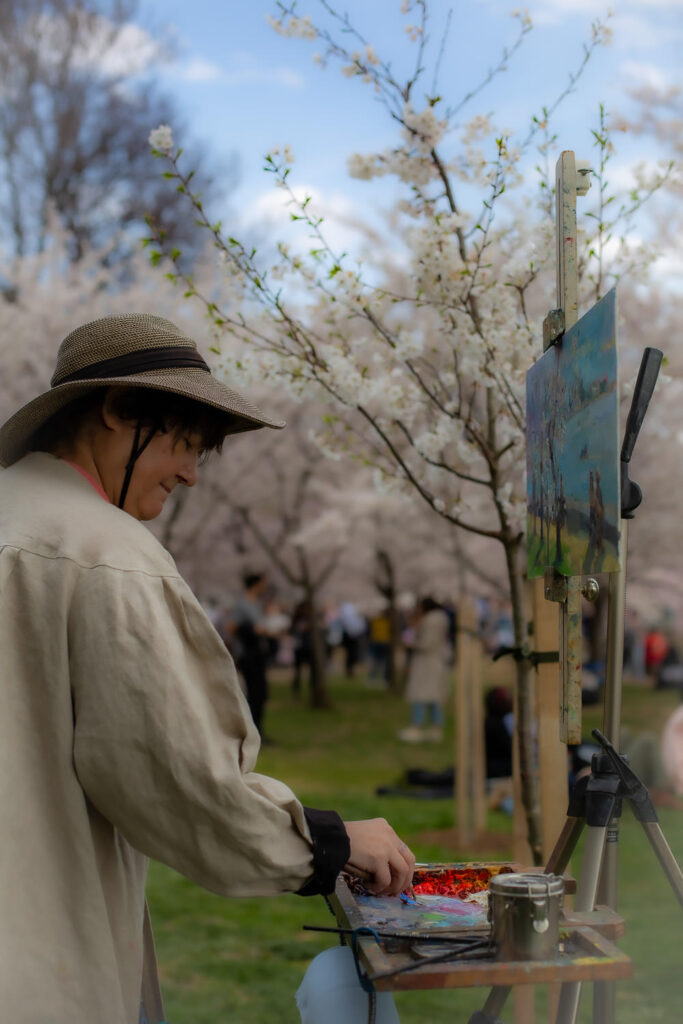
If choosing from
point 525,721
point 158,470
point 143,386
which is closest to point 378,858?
point 158,470

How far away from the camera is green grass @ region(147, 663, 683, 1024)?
418 cm

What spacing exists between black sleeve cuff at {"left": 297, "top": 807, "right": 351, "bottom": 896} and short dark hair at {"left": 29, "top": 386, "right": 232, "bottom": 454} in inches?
28.3

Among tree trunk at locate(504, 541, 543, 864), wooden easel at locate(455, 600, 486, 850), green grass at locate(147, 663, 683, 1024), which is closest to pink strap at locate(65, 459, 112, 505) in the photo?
tree trunk at locate(504, 541, 543, 864)

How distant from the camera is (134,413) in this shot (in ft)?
5.98

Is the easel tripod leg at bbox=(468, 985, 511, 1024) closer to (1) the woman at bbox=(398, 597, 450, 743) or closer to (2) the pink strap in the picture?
(2) the pink strap

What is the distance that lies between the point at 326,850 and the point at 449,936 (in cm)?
24

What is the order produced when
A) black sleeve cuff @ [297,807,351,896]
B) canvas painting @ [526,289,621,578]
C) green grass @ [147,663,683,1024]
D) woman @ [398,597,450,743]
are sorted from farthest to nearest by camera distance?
woman @ [398,597,450,743] → green grass @ [147,663,683,1024] → canvas painting @ [526,289,621,578] → black sleeve cuff @ [297,807,351,896]

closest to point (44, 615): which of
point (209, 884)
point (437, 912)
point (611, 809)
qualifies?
point (209, 884)

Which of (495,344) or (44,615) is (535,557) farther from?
(44,615)

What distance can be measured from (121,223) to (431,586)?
9.89 meters

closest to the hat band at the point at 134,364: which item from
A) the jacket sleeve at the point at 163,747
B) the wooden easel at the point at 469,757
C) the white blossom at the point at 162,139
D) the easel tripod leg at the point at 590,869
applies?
the jacket sleeve at the point at 163,747

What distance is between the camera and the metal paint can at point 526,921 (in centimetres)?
153

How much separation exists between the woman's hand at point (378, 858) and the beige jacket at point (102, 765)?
12cm

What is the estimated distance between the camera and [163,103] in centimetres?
2297
